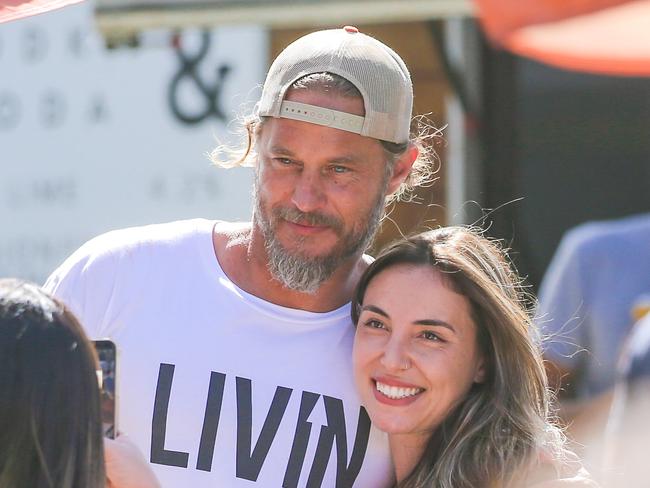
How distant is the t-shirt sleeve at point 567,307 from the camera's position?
12.9 ft

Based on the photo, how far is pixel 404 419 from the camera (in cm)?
256

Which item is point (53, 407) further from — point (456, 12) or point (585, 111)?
point (585, 111)

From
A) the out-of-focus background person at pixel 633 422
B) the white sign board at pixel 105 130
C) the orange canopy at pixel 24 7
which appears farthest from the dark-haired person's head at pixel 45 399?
the white sign board at pixel 105 130

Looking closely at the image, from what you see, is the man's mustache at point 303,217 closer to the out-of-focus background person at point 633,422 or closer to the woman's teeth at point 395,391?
the woman's teeth at point 395,391

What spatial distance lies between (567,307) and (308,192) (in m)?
1.58

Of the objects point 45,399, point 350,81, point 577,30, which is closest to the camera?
point 45,399

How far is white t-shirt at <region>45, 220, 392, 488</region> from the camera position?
8.41 feet

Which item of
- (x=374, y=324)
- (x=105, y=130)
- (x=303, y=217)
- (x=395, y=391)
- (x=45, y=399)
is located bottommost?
(x=395, y=391)

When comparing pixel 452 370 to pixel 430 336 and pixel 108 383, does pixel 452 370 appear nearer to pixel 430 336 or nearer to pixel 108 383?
pixel 430 336

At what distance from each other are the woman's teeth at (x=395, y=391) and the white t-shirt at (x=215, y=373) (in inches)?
4.4

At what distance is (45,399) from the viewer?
1611 millimetres

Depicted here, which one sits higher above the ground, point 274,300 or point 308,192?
point 308,192

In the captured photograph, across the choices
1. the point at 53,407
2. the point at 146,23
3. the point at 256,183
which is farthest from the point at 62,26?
the point at 53,407

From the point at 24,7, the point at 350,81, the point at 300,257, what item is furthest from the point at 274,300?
the point at 24,7
